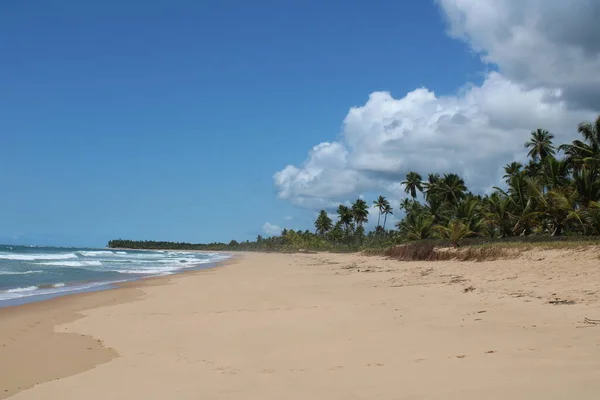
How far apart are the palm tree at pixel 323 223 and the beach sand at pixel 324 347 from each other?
353 ft

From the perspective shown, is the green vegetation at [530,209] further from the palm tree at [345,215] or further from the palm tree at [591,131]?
the palm tree at [345,215]

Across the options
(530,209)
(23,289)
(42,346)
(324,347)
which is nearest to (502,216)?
(530,209)

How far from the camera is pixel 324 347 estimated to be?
7.43 meters

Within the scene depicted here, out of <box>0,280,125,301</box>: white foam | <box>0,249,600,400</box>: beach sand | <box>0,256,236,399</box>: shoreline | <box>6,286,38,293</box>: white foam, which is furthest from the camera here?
<box>6,286,38,293</box>: white foam

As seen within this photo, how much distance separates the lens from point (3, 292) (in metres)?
18.3

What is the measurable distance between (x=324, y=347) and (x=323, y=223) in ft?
376

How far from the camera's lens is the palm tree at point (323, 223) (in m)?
122

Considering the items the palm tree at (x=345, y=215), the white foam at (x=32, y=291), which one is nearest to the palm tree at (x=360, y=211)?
the palm tree at (x=345, y=215)

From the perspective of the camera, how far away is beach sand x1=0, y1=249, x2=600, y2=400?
5.16 metres

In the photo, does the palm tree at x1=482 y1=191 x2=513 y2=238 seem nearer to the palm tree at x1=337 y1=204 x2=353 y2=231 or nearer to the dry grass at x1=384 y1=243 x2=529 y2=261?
the dry grass at x1=384 y1=243 x2=529 y2=261

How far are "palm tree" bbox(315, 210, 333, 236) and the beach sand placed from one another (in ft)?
353

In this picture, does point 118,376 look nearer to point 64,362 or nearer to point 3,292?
point 64,362

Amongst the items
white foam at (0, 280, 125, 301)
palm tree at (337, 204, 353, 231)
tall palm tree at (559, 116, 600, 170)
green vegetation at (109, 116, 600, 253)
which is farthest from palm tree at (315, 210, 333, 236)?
white foam at (0, 280, 125, 301)

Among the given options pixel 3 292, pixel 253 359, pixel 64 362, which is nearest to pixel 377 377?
pixel 253 359
